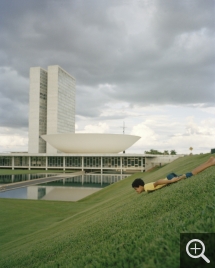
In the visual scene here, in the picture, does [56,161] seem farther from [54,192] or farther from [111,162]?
[54,192]

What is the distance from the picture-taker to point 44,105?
2175 inches

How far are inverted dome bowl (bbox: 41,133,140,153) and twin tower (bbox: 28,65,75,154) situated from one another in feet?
33.0

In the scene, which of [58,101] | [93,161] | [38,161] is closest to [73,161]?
[93,161]

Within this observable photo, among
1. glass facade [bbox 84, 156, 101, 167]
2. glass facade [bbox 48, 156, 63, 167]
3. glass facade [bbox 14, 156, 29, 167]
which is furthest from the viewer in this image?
glass facade [bbox 14, 156, 29, 167]

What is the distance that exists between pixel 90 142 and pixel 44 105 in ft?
59.4

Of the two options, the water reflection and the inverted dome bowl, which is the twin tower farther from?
the water reflection

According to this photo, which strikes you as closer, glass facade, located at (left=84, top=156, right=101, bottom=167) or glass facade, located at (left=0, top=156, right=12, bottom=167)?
glass facade, located at (left=84, top=156, right=101, bottom=167)

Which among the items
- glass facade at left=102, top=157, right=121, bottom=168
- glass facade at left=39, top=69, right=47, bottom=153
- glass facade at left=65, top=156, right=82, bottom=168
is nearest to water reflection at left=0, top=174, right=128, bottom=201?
glass facade at left=102, top=157, right=121, bottom=168

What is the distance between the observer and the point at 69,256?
2.77 m

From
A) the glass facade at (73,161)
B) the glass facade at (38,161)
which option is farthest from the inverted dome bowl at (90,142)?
the glass facade at (38,161)

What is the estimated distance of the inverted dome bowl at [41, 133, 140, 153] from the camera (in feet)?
137

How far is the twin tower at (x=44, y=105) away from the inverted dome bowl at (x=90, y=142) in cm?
1005

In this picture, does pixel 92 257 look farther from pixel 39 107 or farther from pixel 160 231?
pixel 39 107

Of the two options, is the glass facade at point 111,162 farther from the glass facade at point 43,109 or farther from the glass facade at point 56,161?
the glass facade at point 43,109
